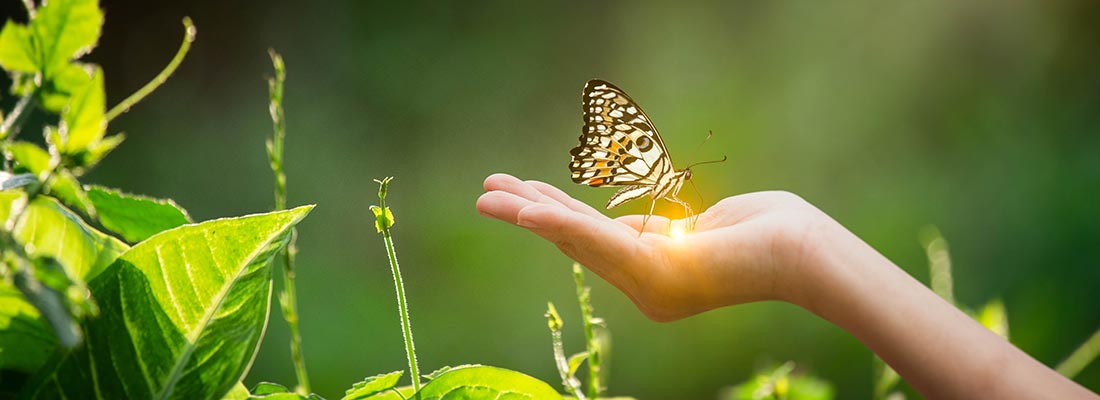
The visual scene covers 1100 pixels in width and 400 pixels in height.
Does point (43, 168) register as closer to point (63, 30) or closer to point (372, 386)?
point (63, 30)

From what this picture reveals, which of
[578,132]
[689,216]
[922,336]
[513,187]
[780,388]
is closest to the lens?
[780,388]

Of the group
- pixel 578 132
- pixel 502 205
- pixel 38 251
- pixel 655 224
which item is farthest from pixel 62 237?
pixel 578 132

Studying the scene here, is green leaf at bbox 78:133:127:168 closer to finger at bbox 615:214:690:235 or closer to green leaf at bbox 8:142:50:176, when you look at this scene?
green leaf at bbox 8:142:50:176

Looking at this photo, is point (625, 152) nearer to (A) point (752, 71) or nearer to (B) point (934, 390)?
(B) point (934, 390)

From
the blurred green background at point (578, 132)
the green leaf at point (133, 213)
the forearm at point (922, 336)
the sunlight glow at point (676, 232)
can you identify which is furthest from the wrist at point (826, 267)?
the blurred green background at point (578, 132)

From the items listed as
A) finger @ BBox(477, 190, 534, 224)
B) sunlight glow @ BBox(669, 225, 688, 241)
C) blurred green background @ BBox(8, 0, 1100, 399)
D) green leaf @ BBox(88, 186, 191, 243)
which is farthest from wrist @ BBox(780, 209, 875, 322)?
blurred green background @ BBox(8, 0, 1100, 399)

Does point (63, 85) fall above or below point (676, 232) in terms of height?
above

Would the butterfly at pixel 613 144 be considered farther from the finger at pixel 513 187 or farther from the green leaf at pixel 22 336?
the green leaf at pixel 22 336
